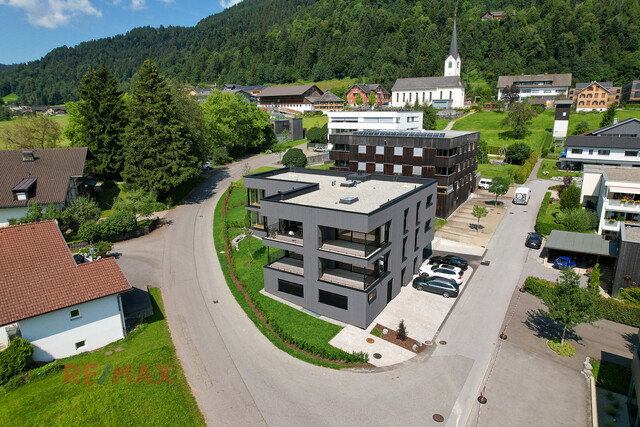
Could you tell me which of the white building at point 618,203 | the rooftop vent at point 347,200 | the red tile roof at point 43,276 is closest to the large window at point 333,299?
the rooftop vent at point 347,200

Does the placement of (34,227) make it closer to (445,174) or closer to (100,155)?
(100,155)

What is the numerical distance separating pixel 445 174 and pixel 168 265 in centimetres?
3284

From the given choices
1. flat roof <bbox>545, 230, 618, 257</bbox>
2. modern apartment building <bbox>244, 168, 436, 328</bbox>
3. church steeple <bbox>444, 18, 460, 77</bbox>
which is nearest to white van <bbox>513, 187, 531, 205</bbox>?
flat roof <bbox>545, 230, 618, 257</bbox>

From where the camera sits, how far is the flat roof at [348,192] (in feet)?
85.7

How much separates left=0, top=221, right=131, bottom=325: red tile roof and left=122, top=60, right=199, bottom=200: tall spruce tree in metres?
23.6

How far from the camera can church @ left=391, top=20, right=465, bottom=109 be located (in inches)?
4491

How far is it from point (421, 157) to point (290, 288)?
1044 inches

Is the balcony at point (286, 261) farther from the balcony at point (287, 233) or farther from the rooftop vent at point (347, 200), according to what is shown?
the rooftop vent at point (347, 200)

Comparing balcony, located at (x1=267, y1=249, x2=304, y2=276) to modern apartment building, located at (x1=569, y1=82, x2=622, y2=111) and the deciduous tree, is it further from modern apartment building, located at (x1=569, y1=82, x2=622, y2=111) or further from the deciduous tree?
modern apartment building, located at (x1=569, y1=82, x2=622, y2=111)

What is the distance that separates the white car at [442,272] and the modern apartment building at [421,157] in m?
12.6

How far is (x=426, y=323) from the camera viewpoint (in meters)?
25.1

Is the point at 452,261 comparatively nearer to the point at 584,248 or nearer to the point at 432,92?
the point at 584,248

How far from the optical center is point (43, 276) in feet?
70.6

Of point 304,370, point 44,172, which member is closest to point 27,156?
point 44,172
